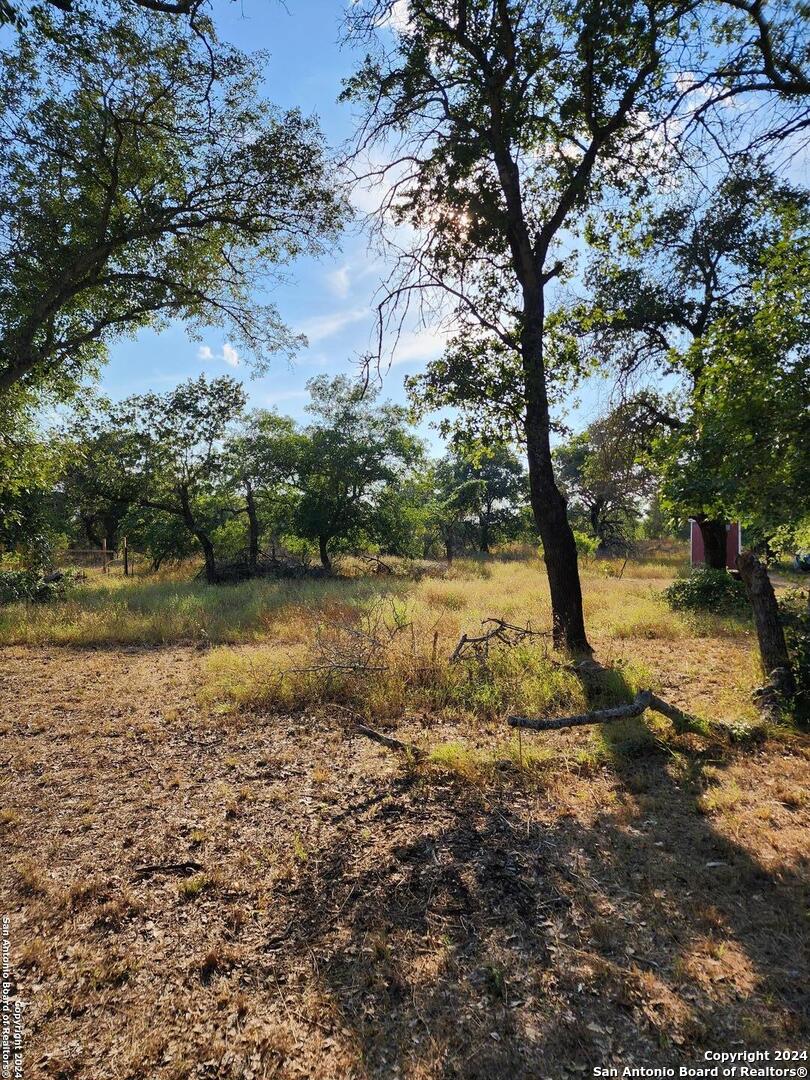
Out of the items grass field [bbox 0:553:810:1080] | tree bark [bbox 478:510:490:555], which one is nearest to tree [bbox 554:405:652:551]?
grass field [bbox 0:553:810:1080]

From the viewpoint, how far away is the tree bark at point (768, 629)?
16.6 feet

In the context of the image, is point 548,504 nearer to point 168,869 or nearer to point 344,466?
point 168,869

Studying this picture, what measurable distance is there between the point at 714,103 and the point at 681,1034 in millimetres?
7260

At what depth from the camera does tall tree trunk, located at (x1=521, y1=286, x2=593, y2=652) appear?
7.13m

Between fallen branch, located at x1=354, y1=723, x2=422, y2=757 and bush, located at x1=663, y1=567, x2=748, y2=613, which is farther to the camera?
bush, located at x1=663, y1=567, x2=748, y2=613

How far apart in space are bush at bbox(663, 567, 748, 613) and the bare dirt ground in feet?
23.5

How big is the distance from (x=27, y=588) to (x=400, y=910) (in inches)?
607

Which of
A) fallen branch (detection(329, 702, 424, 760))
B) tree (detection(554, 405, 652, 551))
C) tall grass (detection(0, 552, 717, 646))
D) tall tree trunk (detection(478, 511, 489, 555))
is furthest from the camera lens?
tall tree trunk (detection(478, 511, 489, 555))

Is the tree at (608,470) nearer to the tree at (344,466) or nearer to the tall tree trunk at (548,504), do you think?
the tall tree trunk at (548,504)

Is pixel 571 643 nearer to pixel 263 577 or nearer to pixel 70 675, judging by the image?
pixel 70 675

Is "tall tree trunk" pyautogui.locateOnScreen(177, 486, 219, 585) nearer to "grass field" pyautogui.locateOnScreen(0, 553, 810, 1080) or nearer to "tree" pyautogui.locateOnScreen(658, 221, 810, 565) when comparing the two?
"grass field" pyautogui.locateOnScreen(0, 553, 810, 1080)

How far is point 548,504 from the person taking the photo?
24.4ft

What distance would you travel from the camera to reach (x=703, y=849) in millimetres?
3086

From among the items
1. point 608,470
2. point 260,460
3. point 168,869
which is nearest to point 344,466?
point 260,460
